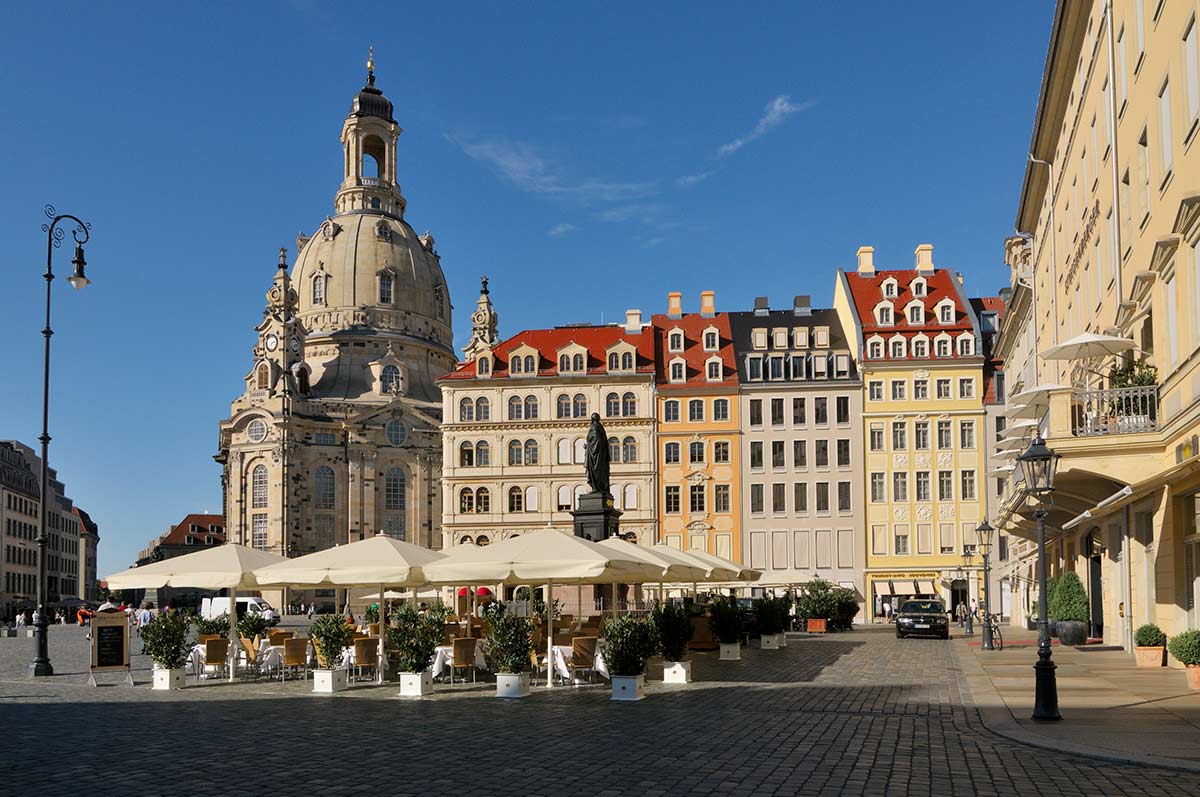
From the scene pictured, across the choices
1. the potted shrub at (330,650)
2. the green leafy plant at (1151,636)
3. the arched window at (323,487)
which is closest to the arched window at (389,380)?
the arched window at (323,487)

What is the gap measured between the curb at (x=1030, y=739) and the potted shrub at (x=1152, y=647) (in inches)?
125

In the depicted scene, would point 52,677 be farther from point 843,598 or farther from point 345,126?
point 345,126

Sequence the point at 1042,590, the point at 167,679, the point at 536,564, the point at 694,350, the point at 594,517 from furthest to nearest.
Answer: the point at 694,350, the point at 594,517, the point at 167,679, the point at 536,564, the point at 1042,590

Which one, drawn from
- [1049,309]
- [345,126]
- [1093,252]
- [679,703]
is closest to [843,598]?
[1049,309]

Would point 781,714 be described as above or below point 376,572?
below

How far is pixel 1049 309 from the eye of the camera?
44812 millimetres

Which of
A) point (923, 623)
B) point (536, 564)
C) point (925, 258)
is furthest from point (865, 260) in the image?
point (536, 564)

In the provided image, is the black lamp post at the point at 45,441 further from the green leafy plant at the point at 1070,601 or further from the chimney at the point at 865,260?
the chimney at the point at 865,260

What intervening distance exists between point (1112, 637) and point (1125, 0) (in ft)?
57.6

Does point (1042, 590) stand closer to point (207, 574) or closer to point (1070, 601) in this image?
point (207, 574)

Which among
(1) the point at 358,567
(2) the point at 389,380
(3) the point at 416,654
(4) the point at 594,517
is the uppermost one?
(2) the point at 389,380

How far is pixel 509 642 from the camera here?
2256 centimetres

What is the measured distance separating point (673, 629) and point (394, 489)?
9692 centimetres

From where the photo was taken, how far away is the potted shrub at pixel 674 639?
2484cm
